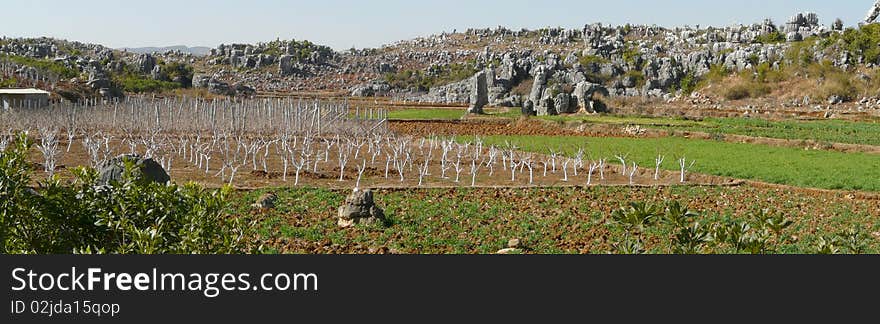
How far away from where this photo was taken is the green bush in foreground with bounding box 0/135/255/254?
516cm

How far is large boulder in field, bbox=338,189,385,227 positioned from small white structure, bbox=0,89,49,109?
93.6ft

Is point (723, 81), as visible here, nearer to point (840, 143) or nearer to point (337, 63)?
point (840, 143)

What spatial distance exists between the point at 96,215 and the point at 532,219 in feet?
29.7

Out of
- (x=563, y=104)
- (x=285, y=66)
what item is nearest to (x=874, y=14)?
(x=563, y=104)

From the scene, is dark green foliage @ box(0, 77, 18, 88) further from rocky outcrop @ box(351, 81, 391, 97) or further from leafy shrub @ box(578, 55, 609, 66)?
leafy shrub @ box(578, 55, 609, 66)

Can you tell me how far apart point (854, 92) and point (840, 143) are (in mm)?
33512

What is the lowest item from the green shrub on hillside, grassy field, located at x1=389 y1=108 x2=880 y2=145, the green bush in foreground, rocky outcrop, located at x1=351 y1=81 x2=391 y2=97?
the green bush in foreground

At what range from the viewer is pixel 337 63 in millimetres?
106125

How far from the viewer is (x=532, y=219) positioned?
44.8ft

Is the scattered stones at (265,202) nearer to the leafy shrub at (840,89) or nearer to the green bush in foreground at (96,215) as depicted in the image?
the green bush in foreground at (96,215)

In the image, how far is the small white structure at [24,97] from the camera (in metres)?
37.1

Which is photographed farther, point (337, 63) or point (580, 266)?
point (337, 63)

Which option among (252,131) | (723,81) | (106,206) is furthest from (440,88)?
(106,206)

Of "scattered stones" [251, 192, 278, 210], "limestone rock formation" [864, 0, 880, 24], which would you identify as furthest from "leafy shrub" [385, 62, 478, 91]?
"scattered stones" [251, 192, 278, 210]
